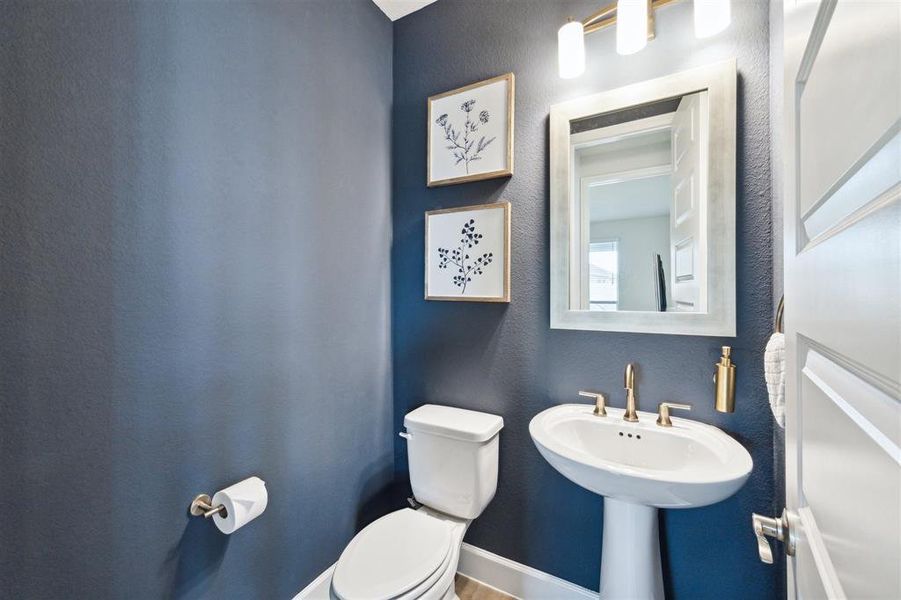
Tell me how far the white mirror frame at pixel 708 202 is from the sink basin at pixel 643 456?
318 millimetres

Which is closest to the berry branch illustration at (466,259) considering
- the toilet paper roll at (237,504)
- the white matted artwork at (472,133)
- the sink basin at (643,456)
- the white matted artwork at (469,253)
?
the white matted artwork at (469,253)

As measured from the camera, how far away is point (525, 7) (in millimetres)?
1490

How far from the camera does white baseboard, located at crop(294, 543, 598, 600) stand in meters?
1.41

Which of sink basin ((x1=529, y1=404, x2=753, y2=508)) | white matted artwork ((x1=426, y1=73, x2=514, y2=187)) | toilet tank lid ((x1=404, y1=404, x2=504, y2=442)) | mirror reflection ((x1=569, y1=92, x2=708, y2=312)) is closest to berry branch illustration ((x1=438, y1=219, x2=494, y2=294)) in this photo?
white matted artwork ((x1=426, y1=73, x2=514, y2=187))

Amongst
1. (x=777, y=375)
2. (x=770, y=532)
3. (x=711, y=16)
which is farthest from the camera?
(x=711, y=16)

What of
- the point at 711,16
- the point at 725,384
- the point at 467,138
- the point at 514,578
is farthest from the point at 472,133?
the point at 514,578

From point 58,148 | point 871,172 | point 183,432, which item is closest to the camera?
point 871,172

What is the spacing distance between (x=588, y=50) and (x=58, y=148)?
1.61 meters

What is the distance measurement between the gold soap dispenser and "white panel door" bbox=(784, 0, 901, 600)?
650 mm

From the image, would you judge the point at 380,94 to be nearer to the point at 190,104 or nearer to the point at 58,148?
the point at 190,104

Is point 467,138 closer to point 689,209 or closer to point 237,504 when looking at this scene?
point 689,209

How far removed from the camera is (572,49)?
1323 mm

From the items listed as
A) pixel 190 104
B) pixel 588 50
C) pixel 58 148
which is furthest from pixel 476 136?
pixel 58 148

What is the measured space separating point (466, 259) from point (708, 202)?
87 centimetres
